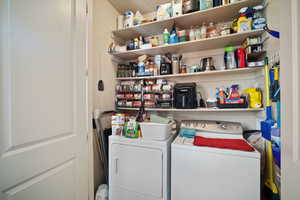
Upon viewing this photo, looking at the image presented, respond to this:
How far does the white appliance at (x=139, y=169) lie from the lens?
1154 mm

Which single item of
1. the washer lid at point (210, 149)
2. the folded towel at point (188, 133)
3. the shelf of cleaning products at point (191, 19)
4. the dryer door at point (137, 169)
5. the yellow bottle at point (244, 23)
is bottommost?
the dryer door at point (137, 169)

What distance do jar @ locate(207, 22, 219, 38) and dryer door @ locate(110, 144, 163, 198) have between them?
156 centimetres

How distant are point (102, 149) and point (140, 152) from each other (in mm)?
631

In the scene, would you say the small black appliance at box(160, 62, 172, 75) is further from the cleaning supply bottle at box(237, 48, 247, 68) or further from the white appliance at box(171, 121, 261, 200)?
the white appliance at box(171, 121, 261, 200)

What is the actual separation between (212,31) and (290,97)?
130 cm

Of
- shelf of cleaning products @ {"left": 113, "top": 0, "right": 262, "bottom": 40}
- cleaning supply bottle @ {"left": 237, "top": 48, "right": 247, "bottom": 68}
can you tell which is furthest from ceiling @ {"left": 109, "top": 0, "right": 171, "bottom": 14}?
cleaning supply bottle @ {"left": 237, "top": 48, "right": 247, "bottom": 68}

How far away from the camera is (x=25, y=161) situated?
26.0 inches

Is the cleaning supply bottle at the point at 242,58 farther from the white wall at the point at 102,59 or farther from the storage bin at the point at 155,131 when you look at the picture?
the white wall at the point at 102,59

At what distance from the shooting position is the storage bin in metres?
1.22

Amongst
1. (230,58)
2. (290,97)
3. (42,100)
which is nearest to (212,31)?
(230,58)

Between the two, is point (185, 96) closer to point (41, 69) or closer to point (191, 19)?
point (191, 19)

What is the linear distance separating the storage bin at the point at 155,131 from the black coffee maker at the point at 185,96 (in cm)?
44


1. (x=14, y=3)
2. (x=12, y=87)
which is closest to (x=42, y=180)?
(x=12, y=87)

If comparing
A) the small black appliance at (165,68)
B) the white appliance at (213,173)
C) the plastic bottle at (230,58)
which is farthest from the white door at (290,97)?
the small black appliance at (165,68)
